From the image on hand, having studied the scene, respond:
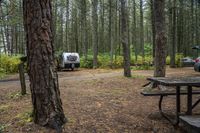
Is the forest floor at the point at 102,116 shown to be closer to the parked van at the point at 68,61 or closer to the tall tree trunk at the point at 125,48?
the tall tree trunk at the point at 125,48

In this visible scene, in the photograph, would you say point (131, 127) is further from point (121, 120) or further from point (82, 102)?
point (82, 102)

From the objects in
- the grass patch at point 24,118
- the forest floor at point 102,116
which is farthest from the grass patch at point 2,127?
the grass patch at point 24,118

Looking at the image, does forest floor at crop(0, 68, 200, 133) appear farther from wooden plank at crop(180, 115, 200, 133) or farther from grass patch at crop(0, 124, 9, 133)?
wooden plank at crop(180, 115, 200, 133)

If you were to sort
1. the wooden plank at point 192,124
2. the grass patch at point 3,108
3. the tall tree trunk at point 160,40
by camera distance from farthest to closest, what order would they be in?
1. the tall tree trunk at point 160,40
2. the grass patch at point 3,108
3. the wooden plank at point 192,124

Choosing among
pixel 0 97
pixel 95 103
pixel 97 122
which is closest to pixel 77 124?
pixel 97 122

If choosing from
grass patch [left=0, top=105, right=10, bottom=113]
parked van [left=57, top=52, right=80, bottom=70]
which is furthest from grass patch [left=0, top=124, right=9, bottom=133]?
parked van [left=57, top=52, right=80, bottom=70]

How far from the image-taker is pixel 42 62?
4965 mm

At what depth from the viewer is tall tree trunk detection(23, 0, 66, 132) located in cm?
495

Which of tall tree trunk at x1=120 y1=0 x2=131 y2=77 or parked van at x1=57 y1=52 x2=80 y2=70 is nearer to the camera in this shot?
tall tree trunk at x1=120 y1=0 x2=131 y2=77

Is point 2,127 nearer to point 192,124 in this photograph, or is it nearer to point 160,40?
point 192,124

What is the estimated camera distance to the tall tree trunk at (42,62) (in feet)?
16.3

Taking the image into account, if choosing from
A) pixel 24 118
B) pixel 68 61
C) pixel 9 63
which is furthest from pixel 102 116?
pixel 68 61

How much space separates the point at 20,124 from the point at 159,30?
616 cm

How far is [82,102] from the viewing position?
724cm
